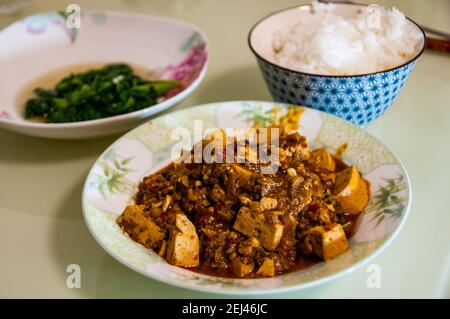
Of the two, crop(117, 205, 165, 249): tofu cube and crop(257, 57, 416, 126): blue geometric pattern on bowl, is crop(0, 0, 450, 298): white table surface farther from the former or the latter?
crop(257, 57, 416, 126): blue geometric pattern on bowl

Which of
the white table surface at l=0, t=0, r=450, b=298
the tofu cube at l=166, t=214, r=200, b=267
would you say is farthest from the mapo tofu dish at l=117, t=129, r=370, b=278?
the white table surface at l=0, t=0, r=450, b=298

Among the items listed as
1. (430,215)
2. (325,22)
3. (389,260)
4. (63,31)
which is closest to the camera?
(389,260)

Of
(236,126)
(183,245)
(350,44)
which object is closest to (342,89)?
(350,44)

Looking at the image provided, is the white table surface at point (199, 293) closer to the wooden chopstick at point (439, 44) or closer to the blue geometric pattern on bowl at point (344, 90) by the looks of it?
the wooden chopstick at point (439, 44)
